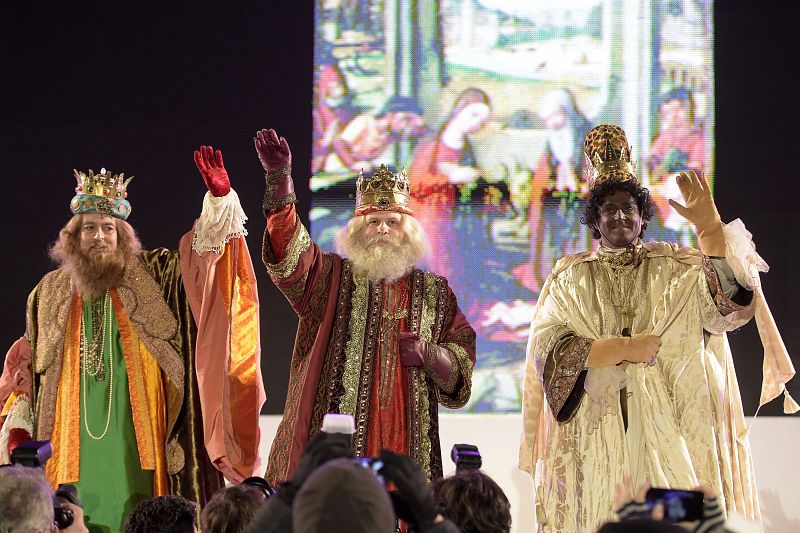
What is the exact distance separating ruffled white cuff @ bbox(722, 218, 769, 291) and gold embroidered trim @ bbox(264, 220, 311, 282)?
149cm

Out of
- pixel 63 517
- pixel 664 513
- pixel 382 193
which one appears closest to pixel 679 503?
pixel 664 513

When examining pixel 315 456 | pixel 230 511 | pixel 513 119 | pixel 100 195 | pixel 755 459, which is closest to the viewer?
pixel 315 456

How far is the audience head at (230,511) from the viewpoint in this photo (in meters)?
2.87

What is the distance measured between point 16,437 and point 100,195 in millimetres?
985

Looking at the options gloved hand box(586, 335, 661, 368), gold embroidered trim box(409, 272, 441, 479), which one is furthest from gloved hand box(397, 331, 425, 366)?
gloved hand box(586, 335, 661, 368)

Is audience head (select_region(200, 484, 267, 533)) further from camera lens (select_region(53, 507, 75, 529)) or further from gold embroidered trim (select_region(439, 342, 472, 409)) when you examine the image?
gold embroidered trim (select_region(439, 342, 472, 409))

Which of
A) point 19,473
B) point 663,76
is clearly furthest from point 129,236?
point 663,76

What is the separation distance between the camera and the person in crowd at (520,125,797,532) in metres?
4.00

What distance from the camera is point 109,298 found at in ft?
15.0

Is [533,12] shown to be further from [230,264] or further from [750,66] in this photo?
[230,264]

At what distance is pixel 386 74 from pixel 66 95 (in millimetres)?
1566

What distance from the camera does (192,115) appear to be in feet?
18.7

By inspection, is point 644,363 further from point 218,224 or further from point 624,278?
point 218,224

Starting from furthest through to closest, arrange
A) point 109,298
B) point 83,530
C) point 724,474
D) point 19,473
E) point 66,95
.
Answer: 1. point 66,95
2. point 109,298
3. point 724,474
4. point 83,530
5. point 19,473
